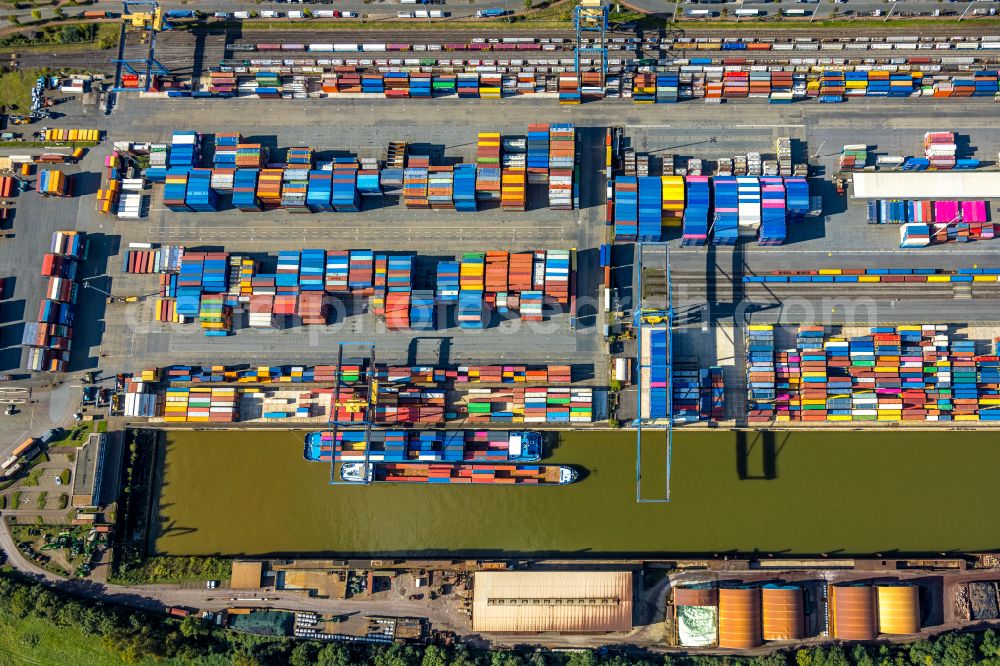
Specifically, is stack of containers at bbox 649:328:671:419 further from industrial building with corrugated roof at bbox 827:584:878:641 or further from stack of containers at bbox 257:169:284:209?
stack of containers at bbox 257:169:284:209

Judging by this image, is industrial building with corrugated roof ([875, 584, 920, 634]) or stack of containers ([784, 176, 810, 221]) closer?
industrial building with corrugated roof ([875, 584, 920, 634])

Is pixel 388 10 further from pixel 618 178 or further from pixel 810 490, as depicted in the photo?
pixel 810 490

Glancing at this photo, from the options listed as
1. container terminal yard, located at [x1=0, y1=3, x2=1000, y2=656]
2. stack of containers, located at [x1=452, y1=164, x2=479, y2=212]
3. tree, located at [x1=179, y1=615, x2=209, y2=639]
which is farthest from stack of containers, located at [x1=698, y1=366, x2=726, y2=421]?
tree, located at [x1=179, y1=615, x2=209, y2=639]

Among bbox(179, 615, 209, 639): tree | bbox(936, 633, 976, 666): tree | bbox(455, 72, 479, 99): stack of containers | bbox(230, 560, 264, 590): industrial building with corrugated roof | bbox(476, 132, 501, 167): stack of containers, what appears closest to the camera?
bbox(936, 633, 976, 666): tree

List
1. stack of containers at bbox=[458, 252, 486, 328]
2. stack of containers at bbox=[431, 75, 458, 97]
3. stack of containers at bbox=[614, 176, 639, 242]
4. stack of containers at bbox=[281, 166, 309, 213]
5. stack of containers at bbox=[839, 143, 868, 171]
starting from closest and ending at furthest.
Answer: stack of containers at bbox=[458, 252, 486, 328]
stack of containers at bbox=[614, 176, 639, 242]
stack of containers at bbox=[839, 143, 868, 171]
stack of containers at bbox=[281, 166, 309, 213]
stack of containers at bbox=[431, 75, 458, 97]

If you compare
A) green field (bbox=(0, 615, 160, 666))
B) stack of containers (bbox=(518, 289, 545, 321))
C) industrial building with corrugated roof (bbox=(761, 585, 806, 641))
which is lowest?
green field (bbox=(0, 615, 160, 666))

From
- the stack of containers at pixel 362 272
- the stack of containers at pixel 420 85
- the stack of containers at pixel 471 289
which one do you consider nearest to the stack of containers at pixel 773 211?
the stack of containers at pixel 471 289

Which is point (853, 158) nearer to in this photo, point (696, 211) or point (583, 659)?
point (696, 211)

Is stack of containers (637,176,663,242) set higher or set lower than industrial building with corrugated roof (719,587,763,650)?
higher
